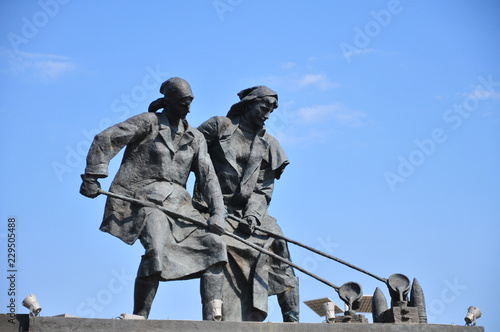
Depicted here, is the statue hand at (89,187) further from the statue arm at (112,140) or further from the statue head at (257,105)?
the statue head at (257,105)

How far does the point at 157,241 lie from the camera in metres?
11.2

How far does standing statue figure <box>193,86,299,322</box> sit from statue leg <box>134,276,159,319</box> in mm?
1060

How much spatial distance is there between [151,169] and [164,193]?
373 mm

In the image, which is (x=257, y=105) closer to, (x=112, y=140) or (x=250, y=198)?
(x=250, y=198)

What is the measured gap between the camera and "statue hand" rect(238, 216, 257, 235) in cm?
1234

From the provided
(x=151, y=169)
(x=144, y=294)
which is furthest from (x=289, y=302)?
(x=151, y=169)

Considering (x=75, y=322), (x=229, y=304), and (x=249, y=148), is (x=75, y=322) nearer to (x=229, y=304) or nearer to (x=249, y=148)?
(x=229, y=304)

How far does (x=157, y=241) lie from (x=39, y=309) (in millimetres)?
1686

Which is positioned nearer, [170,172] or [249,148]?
[170,172]

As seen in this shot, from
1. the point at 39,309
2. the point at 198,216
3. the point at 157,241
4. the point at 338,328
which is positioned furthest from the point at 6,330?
the point at 338,328

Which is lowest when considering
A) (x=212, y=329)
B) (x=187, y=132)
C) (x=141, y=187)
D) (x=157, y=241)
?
(x=212, y=329)

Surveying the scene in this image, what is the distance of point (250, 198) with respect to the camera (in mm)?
12742

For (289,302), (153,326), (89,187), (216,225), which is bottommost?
(153,326)

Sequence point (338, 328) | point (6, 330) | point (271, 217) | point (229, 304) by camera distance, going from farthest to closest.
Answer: point (271, 217)
point (229, 304)
point (338, 328)
point (6, 330)
